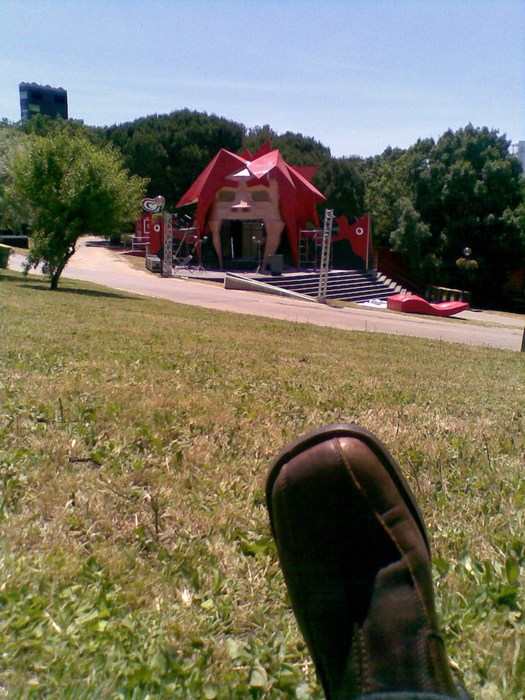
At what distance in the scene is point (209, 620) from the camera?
223 centimetres

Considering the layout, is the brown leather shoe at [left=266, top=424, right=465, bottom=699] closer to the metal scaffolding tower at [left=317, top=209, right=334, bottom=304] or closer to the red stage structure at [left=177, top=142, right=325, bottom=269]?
the metal scaffolding tower at [left=317, top=209, right=334, bottom=304]

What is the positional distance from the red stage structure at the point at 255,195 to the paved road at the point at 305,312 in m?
4.89

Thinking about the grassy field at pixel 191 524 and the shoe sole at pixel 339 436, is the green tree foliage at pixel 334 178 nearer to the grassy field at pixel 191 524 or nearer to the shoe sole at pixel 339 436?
the grassy field at pixel 191 524

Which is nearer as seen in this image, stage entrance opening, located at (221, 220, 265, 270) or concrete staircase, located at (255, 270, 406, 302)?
concrete staircase, located at (255, 270, 406, 302)

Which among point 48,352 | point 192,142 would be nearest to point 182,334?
point 48,352

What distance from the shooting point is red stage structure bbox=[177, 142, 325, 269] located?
35.3 m

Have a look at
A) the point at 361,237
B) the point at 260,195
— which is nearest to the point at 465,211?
the point at 361,237

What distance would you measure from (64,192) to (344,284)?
18.4 metres

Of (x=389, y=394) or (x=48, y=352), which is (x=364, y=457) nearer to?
(x=389, y=394)

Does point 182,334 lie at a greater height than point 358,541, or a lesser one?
lesser

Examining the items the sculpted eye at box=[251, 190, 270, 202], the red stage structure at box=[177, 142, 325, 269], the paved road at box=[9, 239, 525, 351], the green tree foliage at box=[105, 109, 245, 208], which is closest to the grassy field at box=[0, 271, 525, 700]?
the paved road at box=[9, 239, 525, 351]

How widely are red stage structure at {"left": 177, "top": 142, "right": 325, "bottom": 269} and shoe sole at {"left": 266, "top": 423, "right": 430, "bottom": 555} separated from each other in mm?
33996

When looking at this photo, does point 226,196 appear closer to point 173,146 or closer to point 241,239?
point 241,239

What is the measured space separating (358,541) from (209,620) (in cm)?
72
